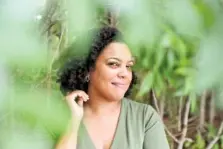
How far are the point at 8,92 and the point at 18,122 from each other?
0.04m

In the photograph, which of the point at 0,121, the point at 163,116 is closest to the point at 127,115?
the point at 163,116

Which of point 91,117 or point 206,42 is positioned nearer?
point 206,42

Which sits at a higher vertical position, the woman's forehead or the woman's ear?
the woman's forehead

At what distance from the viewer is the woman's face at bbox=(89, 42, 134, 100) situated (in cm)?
129

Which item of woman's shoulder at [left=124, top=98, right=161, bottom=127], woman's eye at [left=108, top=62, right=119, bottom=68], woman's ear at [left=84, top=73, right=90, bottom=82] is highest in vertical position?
woman's eye at [left=108, top=62, right=119, bottom=68]

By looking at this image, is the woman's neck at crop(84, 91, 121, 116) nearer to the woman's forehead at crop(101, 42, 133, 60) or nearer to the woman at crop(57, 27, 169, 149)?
the woman at crop(57, 27, 169, 149)

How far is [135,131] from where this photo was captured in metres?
1.46

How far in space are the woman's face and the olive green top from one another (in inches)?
4.9

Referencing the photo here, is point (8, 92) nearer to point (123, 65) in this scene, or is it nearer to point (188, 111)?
point (123, 65)

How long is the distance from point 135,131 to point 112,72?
25 cm

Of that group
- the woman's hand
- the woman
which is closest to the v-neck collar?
the woman

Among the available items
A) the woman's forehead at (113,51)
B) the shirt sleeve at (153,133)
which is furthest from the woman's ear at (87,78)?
the shirt sleeve at (153,133)

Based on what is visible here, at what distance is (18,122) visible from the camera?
0.42m

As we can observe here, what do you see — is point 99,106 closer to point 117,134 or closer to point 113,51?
point 117,134
